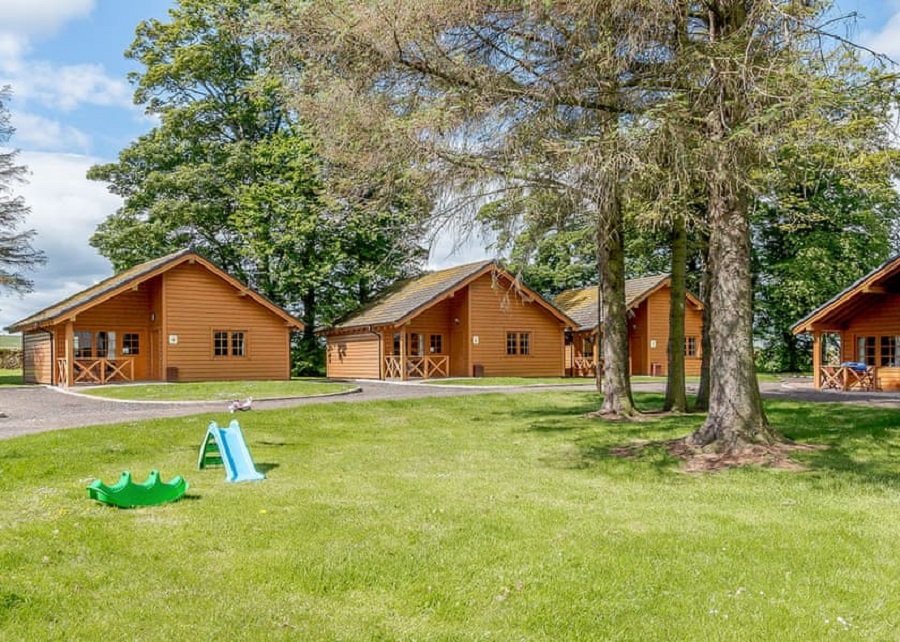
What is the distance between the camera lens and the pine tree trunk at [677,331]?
594 inches

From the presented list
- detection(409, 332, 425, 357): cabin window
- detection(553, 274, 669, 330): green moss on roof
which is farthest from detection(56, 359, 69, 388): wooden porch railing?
detection(553, 274, 669, 330): green moss on roof

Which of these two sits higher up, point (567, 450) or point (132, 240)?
point (132, 240)

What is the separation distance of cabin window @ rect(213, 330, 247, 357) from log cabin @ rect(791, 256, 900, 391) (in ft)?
64.9

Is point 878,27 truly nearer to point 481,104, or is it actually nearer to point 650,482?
point 481,104

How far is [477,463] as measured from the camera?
9430mm

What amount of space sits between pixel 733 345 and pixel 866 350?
637 inches

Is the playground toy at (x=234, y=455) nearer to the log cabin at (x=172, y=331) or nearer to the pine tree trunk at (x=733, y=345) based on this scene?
the pine tree trunk at (x=733, y=345)

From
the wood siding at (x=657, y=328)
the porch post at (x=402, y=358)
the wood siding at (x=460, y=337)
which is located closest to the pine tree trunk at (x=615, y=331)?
the porch post at (x=402, y=358)

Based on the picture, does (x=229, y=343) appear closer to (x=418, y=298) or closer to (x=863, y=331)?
(x=418, y=298)

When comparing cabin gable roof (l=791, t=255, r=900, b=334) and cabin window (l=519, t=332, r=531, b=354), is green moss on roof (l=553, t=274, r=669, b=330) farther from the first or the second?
cabin gable roof (l=791, t=255, r=900, b=334)

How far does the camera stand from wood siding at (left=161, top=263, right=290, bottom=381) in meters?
25.8

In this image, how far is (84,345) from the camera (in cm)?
2609

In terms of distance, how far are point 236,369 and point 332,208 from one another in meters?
17.4

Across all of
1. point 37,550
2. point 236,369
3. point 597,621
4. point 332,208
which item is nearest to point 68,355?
point 236,369
